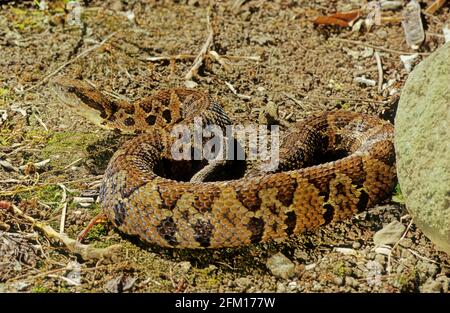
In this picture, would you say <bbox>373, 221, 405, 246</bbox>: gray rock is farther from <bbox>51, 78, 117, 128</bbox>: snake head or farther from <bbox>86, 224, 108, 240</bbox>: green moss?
<bbox>51, 78, 117, 128</bbox>: snake head

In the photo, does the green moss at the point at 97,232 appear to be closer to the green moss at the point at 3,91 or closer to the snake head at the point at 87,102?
the snake head at the point at 87,102

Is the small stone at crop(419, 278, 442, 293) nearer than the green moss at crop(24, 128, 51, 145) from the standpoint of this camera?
Yes

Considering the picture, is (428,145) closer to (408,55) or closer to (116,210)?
(116,210)

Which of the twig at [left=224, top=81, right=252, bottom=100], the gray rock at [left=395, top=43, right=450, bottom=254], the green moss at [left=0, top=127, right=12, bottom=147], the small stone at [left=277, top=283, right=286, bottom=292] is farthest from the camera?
the twig at [left=224, top=81, right=252, bottom=100]

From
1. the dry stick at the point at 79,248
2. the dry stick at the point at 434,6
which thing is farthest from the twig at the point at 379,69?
the dry stick at the point at 79,248

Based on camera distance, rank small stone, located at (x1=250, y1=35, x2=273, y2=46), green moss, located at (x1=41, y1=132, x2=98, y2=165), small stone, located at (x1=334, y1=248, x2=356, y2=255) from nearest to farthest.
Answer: small stone, located at (x1=334, y1=248, x2=356, y2=255)
green moss, located at (x1=41, y1=132, x2=98, y2=165)
small stone, located at (x1=250, y1=35, x2=273, y2=46)

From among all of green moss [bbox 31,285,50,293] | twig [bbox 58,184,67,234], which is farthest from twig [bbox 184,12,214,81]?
green moss [bbox 31,285,50,293]

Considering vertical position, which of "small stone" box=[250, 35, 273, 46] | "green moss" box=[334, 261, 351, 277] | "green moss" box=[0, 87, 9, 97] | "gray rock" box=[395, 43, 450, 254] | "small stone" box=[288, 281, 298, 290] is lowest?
"small stone" box=[288, 281, 298, 290]
